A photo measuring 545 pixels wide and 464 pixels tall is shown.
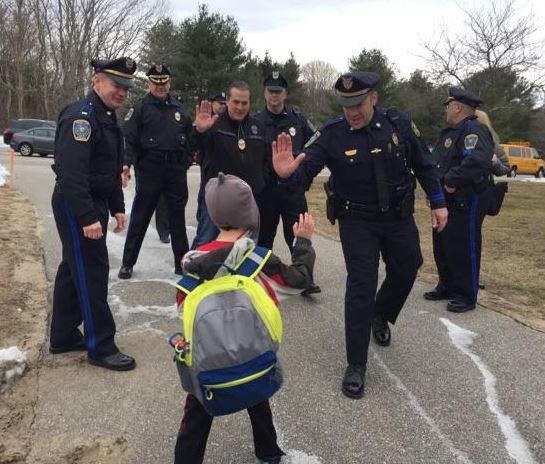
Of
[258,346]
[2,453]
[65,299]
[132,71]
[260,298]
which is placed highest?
[132,71]

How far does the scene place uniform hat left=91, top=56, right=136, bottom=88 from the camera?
11.7 feet

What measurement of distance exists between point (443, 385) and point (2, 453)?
2.63m

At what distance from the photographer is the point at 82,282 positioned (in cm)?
367

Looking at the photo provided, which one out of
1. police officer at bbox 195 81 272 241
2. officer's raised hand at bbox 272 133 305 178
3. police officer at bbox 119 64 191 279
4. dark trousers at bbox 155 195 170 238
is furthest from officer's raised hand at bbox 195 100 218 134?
dark trousers at bbox 155 195 170 238

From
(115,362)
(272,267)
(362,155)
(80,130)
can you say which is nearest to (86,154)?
(80,130)

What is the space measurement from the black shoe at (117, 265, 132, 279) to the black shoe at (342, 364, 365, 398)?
3.01m

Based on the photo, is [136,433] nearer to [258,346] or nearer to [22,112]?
[258,346]

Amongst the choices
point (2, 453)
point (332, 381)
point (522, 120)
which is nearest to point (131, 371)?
point (2, 453)

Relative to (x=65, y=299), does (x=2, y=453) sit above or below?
below

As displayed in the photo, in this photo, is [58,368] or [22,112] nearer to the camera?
[58,368]

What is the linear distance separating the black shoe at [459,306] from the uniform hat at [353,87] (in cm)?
255

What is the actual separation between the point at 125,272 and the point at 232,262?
153 inches

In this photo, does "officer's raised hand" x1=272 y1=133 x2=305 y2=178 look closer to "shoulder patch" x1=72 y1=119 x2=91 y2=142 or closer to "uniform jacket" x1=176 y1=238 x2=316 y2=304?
"uniform jacket" x1=176 y1=238 x2=316 y2=304

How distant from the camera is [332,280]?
616 cm
